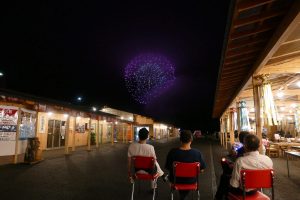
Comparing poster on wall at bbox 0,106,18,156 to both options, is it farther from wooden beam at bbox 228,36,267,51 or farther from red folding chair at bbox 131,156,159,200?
wooden beam at bbox 228,36,267,51

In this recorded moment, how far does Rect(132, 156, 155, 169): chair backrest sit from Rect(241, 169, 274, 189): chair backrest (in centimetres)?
185

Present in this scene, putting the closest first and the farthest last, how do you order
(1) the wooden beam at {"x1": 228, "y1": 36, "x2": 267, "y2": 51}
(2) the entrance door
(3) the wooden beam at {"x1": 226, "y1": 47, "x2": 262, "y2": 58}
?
1. (1) the wooden beam at {"x1": 228, "y1": 36, "x2": 267, "y2": 51}
2. (3) the wooden beam at {"x1": 226, "y1": 47, "x2": 262, "y2": 58}
3. (2) the entrance door

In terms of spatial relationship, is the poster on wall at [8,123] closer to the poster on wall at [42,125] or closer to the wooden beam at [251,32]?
the poster on wall at [42,125]

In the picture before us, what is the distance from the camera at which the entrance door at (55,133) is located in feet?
52.5

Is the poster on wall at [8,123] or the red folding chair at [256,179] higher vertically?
the poster on wall at [8,123]

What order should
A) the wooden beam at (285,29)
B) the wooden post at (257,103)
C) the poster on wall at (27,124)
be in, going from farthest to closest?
the poster on wall at (27,124) → the wooden post at (257,103) → the wooden beam at (285,29)

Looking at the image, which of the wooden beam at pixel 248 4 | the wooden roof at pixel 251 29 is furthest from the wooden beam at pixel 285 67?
the wooden beam at pixel 248 4

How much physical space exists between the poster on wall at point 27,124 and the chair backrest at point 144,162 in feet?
26.2

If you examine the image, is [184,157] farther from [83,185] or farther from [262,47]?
[83,185]

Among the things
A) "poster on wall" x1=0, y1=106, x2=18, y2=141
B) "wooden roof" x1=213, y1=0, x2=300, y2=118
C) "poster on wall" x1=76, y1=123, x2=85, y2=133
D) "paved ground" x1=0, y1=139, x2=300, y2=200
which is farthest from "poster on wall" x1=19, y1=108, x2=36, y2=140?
"wooden roof" x1=213, y1=0, x2=300, y2=118

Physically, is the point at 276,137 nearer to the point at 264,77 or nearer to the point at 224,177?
the point at 264,77

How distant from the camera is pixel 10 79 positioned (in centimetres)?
4806

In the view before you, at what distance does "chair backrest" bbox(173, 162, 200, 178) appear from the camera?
389 cm

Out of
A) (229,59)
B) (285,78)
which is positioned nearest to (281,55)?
(229,59)
